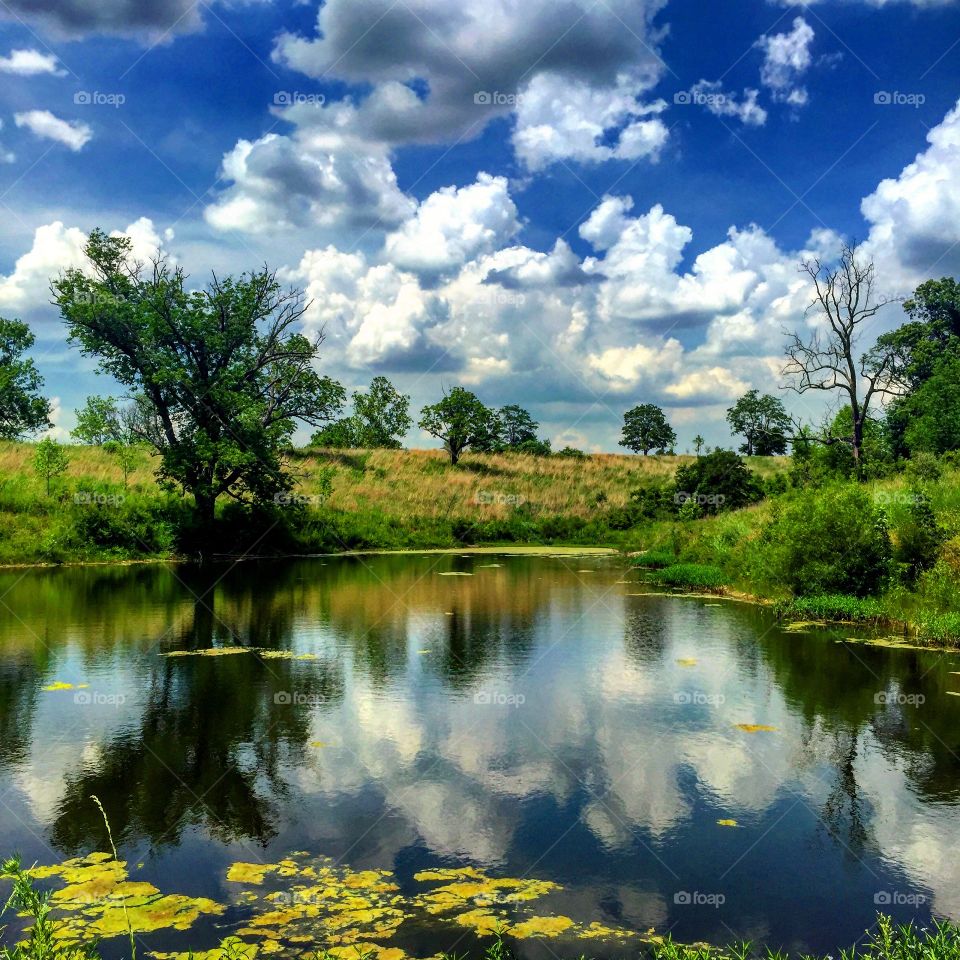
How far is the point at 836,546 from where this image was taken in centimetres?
2205

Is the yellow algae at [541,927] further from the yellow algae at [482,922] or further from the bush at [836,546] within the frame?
the bush at [836,546]

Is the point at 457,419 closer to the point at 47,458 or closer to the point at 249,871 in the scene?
the point at 47,458

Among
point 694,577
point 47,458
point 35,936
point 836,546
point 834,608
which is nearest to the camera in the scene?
point 35,936

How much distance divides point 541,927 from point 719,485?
40.8 m

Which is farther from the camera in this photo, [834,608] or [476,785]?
[834,608]

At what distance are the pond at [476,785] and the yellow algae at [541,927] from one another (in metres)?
0.02

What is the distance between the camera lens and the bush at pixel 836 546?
21.9 m

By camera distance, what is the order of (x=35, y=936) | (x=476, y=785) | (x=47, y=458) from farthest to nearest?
(x=47, y=458) → (x=476, y=785) → (x=35, y=936)

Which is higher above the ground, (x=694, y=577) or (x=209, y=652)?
(x=694, y=577)

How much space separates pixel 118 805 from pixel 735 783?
7.19m

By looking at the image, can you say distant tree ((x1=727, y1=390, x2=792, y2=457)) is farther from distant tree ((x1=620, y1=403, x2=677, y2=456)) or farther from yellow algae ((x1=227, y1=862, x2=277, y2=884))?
yellow algae ((x1=227, y1=862, x2=277, y2=884))

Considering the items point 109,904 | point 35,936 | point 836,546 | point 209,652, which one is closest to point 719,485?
point 836,546

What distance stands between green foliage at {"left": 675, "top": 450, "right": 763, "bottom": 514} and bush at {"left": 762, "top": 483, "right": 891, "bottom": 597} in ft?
66.3

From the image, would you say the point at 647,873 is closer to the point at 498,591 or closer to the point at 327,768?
Result: the point at 327,768
